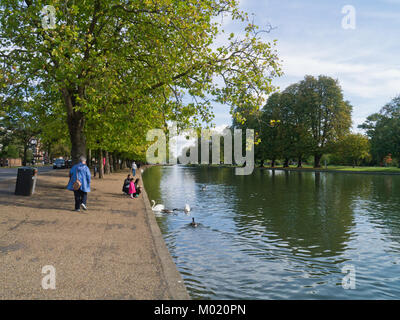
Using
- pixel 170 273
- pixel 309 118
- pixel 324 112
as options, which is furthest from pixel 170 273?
pixel 309 118

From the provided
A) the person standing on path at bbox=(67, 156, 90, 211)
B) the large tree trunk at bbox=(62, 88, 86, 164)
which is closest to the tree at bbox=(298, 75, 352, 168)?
the large tree trunk at bbox=(62, 88, 86, 164)

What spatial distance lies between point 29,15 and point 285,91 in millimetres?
75384

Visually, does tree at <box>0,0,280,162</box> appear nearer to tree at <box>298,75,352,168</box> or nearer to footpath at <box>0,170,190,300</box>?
footpath at <box>0,170,190,300</box>

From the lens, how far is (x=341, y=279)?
822cm

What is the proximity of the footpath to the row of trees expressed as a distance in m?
59.8

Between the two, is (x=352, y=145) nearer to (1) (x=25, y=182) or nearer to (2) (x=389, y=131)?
(2) (x=389, y=131)

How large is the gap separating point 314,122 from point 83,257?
244 ft

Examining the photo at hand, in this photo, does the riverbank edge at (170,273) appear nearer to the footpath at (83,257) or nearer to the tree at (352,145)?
the footpath at (83,257)

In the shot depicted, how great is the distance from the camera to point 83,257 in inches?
296

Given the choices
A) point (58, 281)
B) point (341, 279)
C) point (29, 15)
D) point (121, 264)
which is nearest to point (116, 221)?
point (121, 264)

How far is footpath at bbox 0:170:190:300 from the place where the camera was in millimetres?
5637

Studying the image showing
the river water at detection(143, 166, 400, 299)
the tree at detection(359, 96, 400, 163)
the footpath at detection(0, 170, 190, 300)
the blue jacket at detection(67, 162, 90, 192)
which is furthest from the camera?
the tree at detection(359, 96, 400, 163)

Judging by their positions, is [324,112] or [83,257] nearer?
[83,257]
